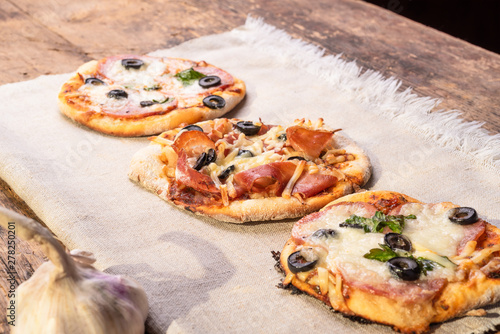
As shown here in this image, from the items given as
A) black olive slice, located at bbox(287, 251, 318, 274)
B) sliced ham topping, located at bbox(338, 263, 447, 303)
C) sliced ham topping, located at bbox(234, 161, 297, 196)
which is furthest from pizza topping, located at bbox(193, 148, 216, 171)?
sliced ham topping, located at bbox(338, 263, 447, 303)

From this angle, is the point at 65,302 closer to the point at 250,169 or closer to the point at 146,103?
the point at 250,169

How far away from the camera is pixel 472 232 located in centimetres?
285

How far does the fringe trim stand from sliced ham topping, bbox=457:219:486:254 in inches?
43.8

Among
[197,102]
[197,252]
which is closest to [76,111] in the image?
[197,102]

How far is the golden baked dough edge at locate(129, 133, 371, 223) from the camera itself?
332 centimetres

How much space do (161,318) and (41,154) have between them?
188 cm

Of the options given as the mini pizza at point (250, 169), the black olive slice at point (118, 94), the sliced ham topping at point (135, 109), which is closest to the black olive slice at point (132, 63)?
the black olive slice at point (118, 94)

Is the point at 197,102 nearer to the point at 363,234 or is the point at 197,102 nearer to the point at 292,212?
the point at 292,212

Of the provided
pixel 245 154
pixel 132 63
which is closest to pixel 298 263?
pixel 245 154

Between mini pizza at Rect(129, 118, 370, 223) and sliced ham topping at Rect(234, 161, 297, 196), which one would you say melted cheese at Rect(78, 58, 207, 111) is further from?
sliced ham topping at Rect(234, 161, 297, 196)

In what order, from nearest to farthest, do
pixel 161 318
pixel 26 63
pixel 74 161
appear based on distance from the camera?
1. pixel 161 318
2. pixel 74 161
3. pixel 26 63

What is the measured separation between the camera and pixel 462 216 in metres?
2.94

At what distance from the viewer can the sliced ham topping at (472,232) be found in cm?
279

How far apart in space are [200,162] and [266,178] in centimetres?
43
